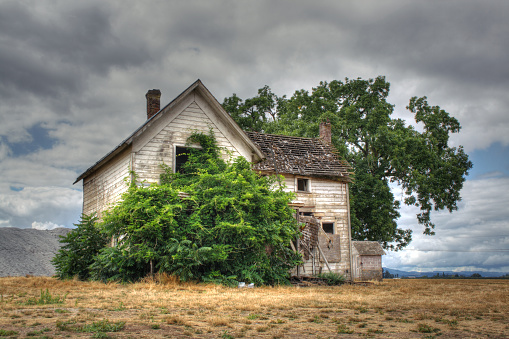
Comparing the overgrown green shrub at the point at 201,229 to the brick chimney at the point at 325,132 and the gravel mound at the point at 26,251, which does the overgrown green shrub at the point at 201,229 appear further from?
the gravel mound at the point at 26,251

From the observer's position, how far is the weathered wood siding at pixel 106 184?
60.2ft

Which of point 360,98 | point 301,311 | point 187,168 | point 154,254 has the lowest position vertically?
point 301,311

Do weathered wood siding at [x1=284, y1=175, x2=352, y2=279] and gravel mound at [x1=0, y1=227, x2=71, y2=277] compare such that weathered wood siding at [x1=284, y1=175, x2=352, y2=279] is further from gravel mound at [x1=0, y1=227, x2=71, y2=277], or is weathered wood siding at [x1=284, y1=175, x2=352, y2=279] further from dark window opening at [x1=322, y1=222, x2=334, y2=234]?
gravel mound at [x1=0, y1=227, x2=71, y2=277]

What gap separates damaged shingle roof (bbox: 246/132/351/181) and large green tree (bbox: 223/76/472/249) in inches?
272

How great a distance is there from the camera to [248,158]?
19.8 meters

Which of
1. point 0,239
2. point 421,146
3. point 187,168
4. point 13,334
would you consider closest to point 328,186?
point 187,168

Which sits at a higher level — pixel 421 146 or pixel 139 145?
pixel 421 146

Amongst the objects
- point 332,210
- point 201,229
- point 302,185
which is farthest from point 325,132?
point 201,229

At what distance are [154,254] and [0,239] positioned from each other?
21.8 meters

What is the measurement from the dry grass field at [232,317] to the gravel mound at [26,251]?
1834 cm

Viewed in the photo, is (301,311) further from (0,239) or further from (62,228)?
(62,228)

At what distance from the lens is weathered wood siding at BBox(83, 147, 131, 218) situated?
18.4 m

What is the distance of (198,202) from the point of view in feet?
53.4

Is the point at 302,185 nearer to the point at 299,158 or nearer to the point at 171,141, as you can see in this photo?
the point at 299,158
